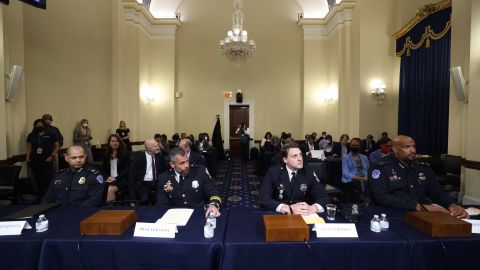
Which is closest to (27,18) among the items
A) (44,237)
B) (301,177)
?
(44,237)

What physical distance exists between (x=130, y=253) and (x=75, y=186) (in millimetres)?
1466

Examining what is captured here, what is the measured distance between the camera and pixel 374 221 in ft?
5.98

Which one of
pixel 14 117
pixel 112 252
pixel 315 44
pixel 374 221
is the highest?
pixel 315 44

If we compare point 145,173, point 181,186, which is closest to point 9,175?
point 145,173

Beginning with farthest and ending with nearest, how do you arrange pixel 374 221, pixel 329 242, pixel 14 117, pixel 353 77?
pixel 353 77
pixel 14 117
pixel 374 221
pixel 329 242

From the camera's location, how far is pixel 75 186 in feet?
9.01

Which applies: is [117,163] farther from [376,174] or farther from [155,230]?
[376,174]

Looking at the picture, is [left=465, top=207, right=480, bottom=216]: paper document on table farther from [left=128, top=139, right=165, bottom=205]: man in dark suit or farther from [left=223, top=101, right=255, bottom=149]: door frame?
[left=223, top=101, right=255, bottom=149]: door frame

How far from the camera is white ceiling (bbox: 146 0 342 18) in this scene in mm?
11242

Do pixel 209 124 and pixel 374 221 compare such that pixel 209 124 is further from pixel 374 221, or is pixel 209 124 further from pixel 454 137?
pixel 374 221

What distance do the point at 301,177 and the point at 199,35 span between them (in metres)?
10.2

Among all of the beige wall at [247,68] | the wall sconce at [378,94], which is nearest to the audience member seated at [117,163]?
the wall sconce at [378,94]

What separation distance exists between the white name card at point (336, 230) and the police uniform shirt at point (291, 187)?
0.89 meters

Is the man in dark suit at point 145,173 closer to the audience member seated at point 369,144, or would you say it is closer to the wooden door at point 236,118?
the audience member seated at point 369,144
